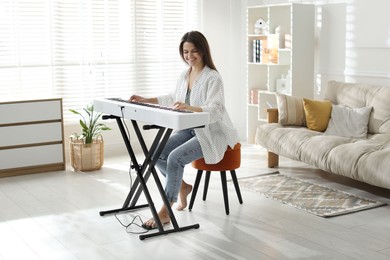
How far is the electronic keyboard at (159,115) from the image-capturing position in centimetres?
339

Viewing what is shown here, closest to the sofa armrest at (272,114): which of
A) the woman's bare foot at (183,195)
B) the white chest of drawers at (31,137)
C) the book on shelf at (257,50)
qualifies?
the book on shelf at (257,50)

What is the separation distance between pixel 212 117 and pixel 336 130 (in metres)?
1.81

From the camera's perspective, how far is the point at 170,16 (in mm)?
6699

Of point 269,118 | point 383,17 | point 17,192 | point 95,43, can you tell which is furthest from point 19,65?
point 383,17

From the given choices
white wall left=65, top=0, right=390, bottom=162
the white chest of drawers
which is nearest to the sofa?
white wall left=65, top=0, right=390, bottom=162

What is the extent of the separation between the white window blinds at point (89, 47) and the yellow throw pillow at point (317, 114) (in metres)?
1.95

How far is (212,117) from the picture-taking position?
12.7ft

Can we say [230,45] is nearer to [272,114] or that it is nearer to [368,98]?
[272,114]

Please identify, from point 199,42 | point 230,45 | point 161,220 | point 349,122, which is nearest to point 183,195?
point 161,220

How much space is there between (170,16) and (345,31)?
1.92 m

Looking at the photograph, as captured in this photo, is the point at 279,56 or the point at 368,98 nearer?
the point at 368,98

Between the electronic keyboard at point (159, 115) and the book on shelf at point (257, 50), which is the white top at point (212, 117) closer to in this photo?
the electronic keyboard at point (159, 115)

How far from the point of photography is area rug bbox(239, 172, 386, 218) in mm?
4250

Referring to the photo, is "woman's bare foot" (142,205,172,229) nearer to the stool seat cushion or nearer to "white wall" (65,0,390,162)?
the stool seat cushion
